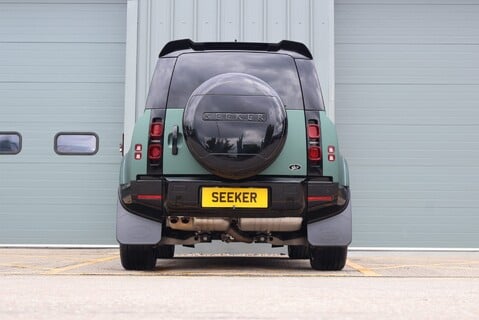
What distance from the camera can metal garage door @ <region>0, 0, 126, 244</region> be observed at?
35.5 feet

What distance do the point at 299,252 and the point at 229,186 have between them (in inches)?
108

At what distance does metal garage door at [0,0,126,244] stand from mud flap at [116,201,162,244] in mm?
5219

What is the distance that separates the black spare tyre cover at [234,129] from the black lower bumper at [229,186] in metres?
0.20

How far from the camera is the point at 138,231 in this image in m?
5.59

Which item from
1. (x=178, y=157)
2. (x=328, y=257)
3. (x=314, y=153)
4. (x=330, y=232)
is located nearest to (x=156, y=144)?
(x=178, y=157)

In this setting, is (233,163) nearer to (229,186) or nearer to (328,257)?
(229,186)

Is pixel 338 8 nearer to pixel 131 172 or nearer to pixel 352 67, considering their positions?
pixel 352 67

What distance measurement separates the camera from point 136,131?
18.7 ft

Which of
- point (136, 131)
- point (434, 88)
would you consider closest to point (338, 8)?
point (434, 88)

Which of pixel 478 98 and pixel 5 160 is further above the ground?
pixel 478 98

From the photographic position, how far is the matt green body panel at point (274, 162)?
5539mm

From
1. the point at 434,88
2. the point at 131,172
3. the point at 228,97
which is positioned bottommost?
the point at 131,172

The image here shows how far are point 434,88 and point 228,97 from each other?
6562 millimetres

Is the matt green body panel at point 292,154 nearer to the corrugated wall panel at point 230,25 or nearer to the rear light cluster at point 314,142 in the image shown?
the rear light cluster at point 314,142
